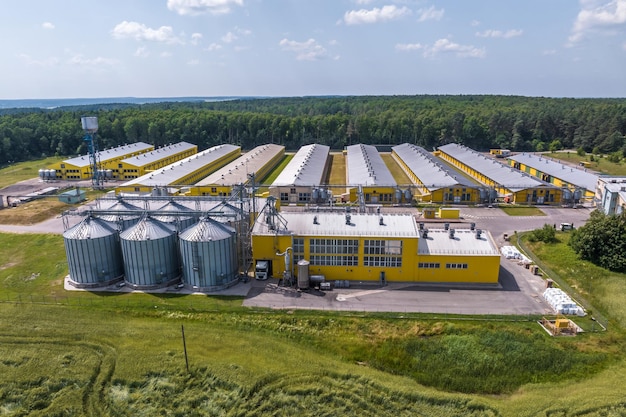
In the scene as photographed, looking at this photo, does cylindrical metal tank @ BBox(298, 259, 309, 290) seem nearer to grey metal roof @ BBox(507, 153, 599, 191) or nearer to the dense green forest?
grey metal roof @ BBox(507, 153, 599, 191)

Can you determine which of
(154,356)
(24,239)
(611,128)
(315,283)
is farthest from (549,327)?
(611,128)

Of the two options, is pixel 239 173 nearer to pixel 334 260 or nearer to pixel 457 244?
pixel 334 260

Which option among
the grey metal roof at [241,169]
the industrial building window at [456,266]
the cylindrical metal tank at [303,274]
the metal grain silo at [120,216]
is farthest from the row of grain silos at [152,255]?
the grey metal roof at [241,169]

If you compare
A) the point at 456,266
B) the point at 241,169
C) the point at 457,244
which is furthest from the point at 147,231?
the point at 241,169

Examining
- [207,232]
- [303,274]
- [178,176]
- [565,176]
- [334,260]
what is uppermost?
[207,232]

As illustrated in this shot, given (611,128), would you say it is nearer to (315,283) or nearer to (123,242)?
(315,283)

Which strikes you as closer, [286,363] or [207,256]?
[286,363]

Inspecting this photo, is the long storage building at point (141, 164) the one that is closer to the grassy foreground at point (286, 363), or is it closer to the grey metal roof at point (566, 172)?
the grassy foreground at point (286, 363)
